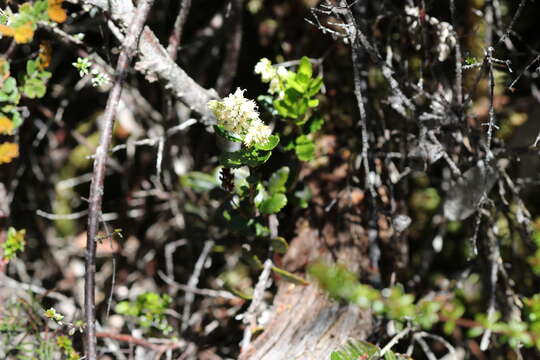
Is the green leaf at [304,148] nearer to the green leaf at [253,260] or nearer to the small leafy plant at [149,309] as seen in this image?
the green leaf at [253,260]

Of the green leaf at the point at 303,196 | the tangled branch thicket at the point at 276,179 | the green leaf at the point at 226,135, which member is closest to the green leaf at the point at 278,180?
the tangled branch thicket at the point at 276,179

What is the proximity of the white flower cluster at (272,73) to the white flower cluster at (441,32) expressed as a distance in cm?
51

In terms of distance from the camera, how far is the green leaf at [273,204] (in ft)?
5.68

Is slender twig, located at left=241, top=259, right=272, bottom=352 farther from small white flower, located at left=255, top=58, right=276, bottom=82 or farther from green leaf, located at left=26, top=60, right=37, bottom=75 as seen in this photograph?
green leaf, located at left=26, top=60, right=37, bottom=75

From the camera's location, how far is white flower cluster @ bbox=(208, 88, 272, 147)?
1369 mm

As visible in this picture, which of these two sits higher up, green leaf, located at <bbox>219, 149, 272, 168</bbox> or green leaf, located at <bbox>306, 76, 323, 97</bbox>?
green leaf, located at <bbox>306, 76, 323, 97</bbox>

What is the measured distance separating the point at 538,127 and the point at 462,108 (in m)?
0.89

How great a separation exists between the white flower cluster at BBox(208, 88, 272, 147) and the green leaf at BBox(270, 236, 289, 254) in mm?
554

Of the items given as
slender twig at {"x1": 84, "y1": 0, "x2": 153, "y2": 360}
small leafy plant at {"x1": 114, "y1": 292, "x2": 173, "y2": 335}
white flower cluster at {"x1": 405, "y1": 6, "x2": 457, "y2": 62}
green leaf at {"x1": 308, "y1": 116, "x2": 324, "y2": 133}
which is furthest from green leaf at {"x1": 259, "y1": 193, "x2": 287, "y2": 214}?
white flower cluster at {"x1": 405, "y1": 6, "x2": 457, "y2": 62}

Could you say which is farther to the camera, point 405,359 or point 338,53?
point 338,53

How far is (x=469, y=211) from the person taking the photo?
1.90 m

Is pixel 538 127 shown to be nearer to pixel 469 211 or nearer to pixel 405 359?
pixel 469 211

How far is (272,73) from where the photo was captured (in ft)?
5.71

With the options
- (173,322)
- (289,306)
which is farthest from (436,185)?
(173,322)
